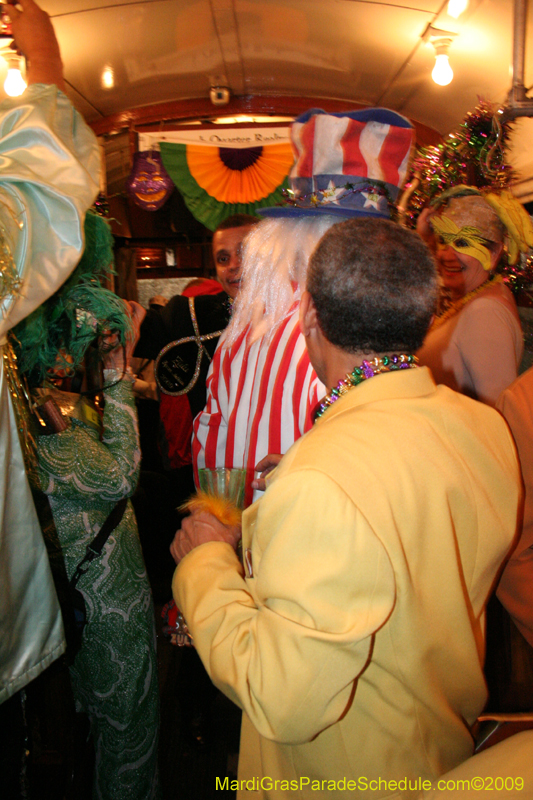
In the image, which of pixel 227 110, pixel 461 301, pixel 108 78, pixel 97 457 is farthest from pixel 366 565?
pixel 227 110

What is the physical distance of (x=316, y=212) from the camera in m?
1.36

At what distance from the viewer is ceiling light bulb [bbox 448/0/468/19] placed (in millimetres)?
3137

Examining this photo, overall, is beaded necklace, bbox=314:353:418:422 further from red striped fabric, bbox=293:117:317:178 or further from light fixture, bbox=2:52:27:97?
light fixture, bbox=2:52:27:97

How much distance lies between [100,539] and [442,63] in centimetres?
384

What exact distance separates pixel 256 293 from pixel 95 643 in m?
1.14

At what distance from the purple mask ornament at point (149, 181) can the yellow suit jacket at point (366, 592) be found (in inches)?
158

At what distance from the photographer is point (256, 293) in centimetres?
146

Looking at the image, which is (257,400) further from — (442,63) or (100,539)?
(442,63)

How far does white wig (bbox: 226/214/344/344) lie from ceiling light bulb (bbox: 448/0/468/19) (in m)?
2.77

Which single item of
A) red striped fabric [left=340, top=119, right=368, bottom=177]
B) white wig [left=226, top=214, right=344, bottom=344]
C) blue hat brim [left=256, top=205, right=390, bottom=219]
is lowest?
white wig [left=226, top=214, right=344, bottom=344]

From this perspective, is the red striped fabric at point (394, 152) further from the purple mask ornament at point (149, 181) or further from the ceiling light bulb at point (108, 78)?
the ceiling light bulb at point (108, 78)

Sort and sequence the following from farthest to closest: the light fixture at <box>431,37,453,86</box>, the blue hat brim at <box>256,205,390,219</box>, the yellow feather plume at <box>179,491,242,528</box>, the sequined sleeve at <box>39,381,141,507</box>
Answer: the light fixture at <box>431,37,453,86</box> → the sequined sleeve at <box>39,381,141,507</box> → the blue hat brim at <box>256,205,390,219</box> → the yellow feather plume at <box>179,491,242,528</box>

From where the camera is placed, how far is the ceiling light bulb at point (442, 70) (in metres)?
3.61

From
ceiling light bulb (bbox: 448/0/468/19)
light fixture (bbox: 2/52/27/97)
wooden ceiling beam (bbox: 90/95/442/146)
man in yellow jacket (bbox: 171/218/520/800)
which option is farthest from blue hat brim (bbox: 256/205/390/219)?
wooden ceiling beam (bbox: 90/95/442/146)
